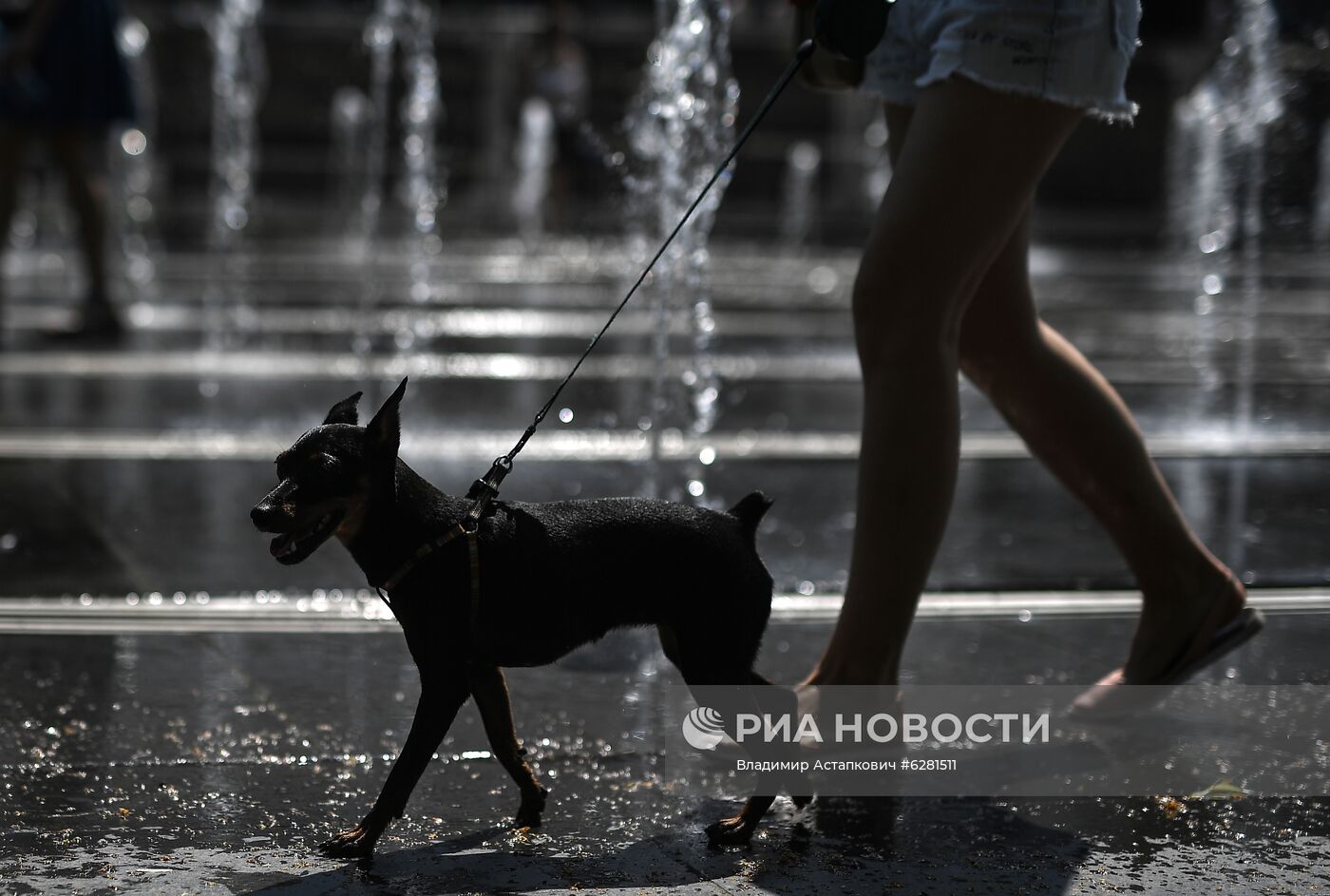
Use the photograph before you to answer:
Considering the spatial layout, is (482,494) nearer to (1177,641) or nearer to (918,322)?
(918,322)

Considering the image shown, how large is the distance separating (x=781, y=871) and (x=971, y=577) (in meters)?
1.90

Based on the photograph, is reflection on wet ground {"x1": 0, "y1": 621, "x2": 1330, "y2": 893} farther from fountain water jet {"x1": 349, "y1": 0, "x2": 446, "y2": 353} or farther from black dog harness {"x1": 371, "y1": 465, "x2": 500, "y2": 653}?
fountain water jet {"x1": 349, "y1": 0, "x2": 446, "y2": 353}

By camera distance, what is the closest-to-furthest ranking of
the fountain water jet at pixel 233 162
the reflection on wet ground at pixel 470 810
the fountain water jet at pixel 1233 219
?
the reflection on wet ground at pixel 470 810 < the fountain water jet at pixel 1233 219 < the fountain water jet at pixel 233 162

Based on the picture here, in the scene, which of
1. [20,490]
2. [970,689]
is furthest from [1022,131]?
[20,490]

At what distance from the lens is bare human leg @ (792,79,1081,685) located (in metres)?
2.96

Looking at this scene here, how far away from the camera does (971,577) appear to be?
4.30 meters

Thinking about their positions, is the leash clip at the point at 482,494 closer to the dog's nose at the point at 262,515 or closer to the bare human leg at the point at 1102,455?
the dog's nose at the point at 262,515

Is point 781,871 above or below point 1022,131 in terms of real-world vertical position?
below

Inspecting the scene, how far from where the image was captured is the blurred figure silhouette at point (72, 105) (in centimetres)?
907

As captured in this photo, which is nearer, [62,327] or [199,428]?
[199,428]

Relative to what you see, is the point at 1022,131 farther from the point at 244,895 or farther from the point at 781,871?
the point at 244,895

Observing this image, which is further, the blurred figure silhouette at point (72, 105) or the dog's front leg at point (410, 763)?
the blurred figure silhouette at point (72, 105)

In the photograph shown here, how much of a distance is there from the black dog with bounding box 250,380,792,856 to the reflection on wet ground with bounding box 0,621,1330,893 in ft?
0.33

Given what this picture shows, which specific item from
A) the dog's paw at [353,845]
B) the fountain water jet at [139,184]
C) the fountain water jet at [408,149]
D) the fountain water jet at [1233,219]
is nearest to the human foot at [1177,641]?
the fountain water jet at [1233,219]
